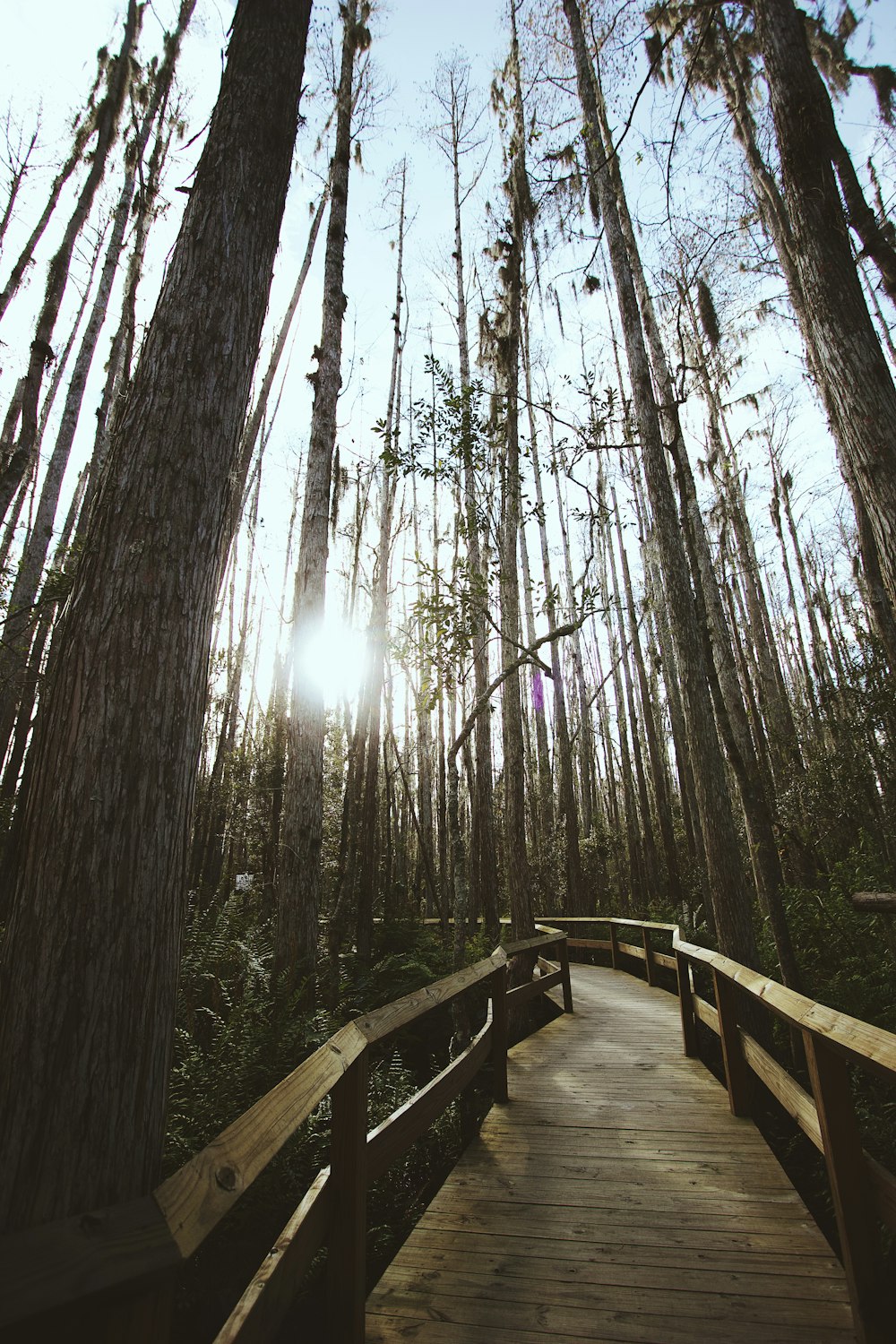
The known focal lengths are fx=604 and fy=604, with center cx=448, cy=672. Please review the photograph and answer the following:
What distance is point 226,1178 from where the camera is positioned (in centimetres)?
132

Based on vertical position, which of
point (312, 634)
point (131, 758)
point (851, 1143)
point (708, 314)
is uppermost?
point (708, 314)

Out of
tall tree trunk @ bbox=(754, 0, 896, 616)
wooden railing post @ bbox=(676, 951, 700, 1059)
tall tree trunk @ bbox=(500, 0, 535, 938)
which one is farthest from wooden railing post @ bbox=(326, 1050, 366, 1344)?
tall tree trunk @ bbox=(500, 0, 535, 938)

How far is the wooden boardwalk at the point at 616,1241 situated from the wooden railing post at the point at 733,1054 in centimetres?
15

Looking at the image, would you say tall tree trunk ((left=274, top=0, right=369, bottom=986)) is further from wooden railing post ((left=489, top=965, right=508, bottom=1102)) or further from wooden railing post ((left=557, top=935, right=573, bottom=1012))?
wooden railing post ((left=557, top=935, right=573, bottom=1012))

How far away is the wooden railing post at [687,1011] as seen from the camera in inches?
224

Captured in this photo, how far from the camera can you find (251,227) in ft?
8.27

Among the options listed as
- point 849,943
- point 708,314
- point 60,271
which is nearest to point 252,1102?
point 849,943

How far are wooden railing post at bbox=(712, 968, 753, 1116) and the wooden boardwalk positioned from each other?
151 millimetres

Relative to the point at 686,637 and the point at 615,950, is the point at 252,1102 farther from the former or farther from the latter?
the point at 615,950

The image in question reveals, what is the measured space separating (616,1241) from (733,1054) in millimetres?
1882

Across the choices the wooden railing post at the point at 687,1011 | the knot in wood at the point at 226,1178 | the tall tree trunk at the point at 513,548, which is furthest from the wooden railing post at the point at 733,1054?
the tall tree trunk at the point at 513,548

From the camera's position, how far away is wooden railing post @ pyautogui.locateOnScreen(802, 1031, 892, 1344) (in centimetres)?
210

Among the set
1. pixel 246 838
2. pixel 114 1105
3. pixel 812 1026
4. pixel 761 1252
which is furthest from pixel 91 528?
pixel 246 838

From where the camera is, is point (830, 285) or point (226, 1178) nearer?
point (226, 1178)
